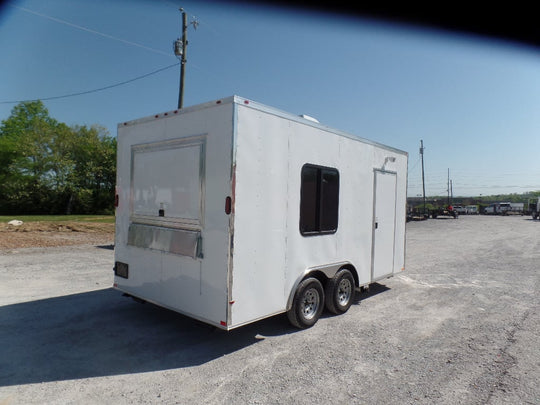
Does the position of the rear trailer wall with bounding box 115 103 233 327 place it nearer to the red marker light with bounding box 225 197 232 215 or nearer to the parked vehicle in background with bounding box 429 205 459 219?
the red marker light with bounding box 225 197 232 215

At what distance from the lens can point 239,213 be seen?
3.69 m

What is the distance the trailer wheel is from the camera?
4.45 m

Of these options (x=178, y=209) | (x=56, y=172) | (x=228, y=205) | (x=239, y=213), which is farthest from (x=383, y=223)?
(x=56, y=172)

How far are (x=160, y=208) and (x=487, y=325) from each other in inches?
197

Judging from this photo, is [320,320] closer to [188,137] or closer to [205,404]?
[205,404]

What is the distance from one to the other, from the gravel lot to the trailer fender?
22.9 inches

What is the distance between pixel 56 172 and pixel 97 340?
119ft

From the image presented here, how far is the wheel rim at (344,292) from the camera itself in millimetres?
5312

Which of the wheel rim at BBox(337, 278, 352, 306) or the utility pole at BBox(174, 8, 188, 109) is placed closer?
the wheel rim at BBox(337, 278, 352, 306)

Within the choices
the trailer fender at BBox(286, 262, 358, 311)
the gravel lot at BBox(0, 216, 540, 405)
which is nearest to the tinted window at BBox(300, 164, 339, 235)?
the trailer fender at BBox(286, 262, 358, 311)

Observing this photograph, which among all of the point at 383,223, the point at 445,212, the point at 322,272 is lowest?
the point at 322,272

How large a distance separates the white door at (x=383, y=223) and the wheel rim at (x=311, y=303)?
5.29 ft

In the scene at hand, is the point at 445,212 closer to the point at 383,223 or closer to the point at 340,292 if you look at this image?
the point at 383,223

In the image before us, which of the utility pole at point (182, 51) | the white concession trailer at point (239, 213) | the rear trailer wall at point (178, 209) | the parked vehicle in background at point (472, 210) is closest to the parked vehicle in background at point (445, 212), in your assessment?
the parked vehicle in background at point (472, 210)
